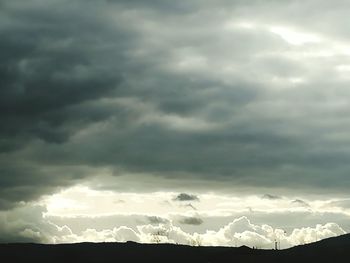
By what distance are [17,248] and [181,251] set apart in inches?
1756

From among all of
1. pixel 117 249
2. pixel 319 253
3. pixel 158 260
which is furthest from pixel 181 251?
pixel 319 253

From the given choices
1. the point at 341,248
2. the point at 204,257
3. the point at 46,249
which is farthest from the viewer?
the point at 46,249

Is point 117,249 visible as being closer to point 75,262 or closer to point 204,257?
point 75,262

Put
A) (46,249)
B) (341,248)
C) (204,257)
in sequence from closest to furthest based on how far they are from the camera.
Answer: (341,248) < (204,257) < (46,249)

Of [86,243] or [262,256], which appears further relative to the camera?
[86,243]

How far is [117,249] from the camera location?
17125cm

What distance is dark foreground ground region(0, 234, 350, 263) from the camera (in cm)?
15200

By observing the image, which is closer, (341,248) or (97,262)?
(341,248)

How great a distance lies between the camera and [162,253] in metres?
167

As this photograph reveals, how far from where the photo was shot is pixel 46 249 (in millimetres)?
170625

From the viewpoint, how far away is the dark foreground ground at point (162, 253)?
499ft

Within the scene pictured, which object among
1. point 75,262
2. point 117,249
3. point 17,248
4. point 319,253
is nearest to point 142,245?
point 117,249

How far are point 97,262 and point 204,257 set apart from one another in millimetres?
28452

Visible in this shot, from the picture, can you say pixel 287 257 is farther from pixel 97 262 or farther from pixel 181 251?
pixel 97 262
